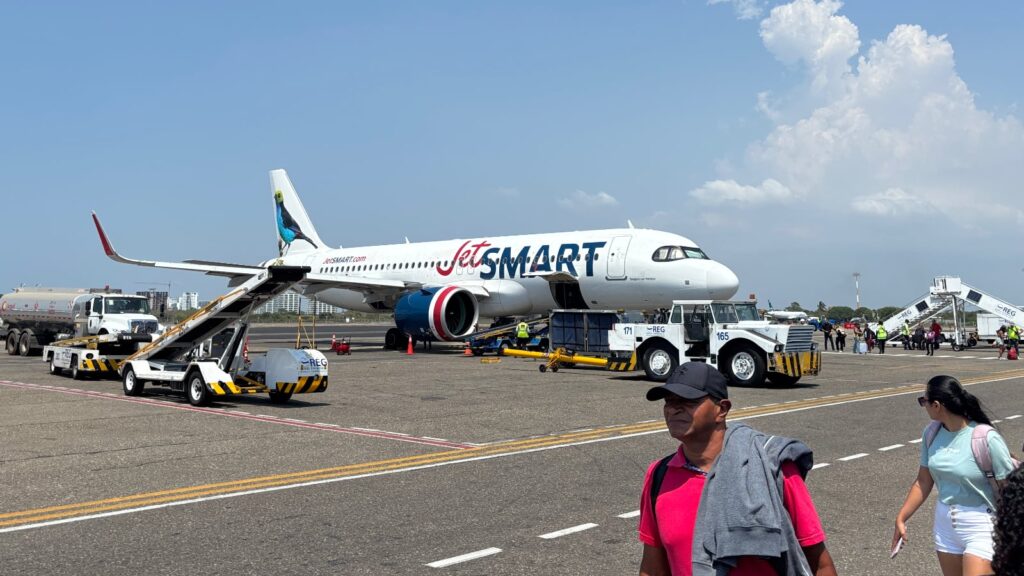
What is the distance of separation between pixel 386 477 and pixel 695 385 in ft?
22.1

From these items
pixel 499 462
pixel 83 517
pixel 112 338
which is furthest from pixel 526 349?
pixel 83 517

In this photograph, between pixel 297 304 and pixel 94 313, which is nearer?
pixel 94 313

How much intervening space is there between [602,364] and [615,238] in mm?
7058

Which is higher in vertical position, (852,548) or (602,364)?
(602,364)

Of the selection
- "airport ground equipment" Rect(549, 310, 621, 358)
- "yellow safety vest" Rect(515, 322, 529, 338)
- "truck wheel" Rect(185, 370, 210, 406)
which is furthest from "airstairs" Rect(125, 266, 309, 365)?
"yellow safety vest" Rect(515, 322, 529, 338)

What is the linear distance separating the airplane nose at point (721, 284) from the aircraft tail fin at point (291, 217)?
978 inches

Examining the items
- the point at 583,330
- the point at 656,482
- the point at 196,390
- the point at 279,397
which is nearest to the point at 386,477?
the point at 656,482

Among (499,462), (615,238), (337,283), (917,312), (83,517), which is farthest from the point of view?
(917,312)

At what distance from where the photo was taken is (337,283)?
3341 cm

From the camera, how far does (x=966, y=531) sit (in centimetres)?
468

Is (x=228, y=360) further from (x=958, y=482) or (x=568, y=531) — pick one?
(x=958, y=482)

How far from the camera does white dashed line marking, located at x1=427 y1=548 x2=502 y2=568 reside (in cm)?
628

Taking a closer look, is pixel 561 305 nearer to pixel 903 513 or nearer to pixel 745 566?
pixel 903 513

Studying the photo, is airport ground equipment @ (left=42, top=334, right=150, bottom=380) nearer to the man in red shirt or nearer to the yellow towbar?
the yellow towbar
